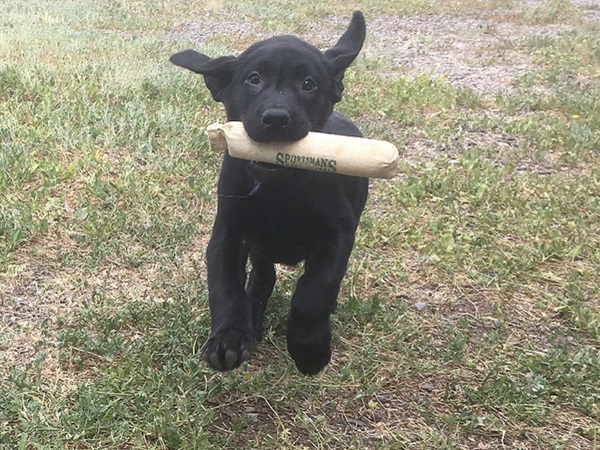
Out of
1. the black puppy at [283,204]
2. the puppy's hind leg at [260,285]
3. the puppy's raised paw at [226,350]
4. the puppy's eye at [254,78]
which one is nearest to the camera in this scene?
the puppy's raised paw at [226,350]

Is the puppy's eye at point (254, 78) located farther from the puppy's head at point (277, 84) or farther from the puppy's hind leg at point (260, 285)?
the puppy's hind leg at point (260, 285)

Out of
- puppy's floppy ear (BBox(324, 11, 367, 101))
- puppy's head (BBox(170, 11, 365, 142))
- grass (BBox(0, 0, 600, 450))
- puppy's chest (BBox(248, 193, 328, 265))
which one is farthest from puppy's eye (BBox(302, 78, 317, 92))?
grass (BBox(0, 0, 600, 450))

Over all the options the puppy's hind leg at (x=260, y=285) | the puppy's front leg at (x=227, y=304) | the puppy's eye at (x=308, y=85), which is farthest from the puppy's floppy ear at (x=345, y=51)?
the puppy's hind leg at (x=260, y=285)

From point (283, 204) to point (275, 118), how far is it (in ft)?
1.53

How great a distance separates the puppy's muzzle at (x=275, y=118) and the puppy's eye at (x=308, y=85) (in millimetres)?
343

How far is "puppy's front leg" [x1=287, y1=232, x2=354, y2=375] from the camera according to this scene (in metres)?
3.33

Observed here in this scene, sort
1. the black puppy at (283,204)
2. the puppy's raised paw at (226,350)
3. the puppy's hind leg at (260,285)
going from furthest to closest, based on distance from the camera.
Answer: the puppy's hind leg at (260,285)
the black puppy at (283,204)
the puppy's raised paw at (226,350)

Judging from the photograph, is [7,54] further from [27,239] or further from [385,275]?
[385,275]

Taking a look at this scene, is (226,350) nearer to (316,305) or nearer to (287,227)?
(316,305)

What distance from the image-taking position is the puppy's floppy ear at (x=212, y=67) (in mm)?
3525

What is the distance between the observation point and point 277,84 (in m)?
3.38

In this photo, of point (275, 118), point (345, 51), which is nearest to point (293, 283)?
point (345, 51)

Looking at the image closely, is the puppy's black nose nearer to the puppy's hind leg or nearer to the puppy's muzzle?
the puppy's muzzle

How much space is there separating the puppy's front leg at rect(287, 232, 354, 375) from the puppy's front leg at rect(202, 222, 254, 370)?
0.23 meters
